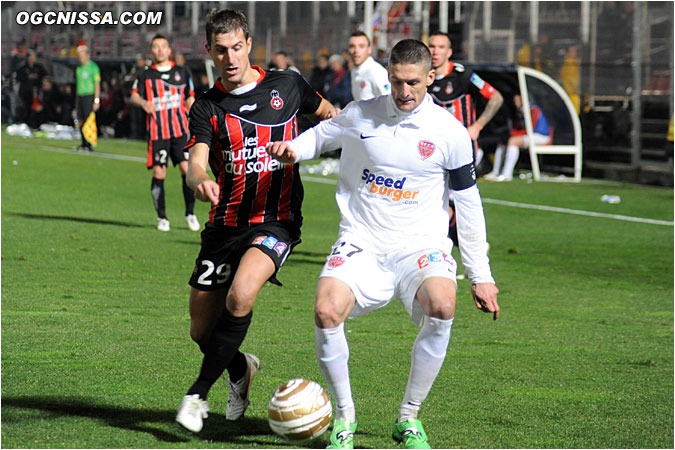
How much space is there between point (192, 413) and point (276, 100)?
1627 millimetres

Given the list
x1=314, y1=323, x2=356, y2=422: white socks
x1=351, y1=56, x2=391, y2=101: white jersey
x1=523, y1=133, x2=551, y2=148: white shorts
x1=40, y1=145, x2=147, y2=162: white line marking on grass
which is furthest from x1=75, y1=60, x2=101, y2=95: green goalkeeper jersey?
x1=314, y1=323, x2=356, y2=422: white socks

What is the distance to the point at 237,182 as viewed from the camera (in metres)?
5.23

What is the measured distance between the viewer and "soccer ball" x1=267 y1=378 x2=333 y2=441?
15.2ft

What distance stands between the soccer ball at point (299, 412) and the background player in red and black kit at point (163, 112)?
25.2 feet

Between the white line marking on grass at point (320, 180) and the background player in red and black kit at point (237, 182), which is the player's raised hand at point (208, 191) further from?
the white line marking on grass at point (320, 180)

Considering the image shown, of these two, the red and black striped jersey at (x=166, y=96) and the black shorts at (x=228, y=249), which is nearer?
the black shorts at (x=228, y=249)

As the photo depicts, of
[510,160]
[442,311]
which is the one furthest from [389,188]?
[510,160]

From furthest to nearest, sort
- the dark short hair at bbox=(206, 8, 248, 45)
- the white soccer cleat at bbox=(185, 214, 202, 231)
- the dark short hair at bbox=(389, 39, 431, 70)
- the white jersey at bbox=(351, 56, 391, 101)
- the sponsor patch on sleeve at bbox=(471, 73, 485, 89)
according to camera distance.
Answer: the white soccer cleat at bbox=(185, 214, 202, 231) → the white jersey at bbox=(351, 56, 391, 101) → the sponsor patch on sleeve at bbox=(471, 73, 485, 89) → the dark short hair at bbox=(206, 8, 248, 45) → the dark short hair at bbox=(389, 39, 431, 70)

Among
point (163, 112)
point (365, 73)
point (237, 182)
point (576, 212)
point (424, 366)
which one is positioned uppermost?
point (365, 73)

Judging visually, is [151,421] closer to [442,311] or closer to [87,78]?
[442,311]

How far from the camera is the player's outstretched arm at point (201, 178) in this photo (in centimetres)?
456

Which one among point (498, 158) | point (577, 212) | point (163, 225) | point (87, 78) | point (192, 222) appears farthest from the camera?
point (87, 78)

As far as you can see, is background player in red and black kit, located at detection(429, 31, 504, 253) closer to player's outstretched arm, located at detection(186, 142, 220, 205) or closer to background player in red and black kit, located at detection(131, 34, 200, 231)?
background player in red and black kit, located at detection(131, 34, 200, 231)

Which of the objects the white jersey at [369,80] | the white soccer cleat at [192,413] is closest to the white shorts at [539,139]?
the white jersey at [369,80]
